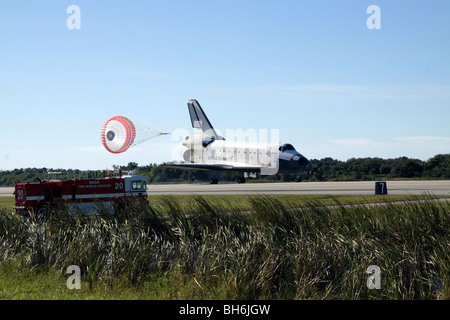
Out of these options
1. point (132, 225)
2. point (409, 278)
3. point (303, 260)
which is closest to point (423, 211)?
point (409, 278)

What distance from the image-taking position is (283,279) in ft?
40.7

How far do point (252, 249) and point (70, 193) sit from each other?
1535cm

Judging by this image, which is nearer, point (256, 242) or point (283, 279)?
point (283, 279)

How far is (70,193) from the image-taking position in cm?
2614

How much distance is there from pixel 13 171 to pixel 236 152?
64.2m

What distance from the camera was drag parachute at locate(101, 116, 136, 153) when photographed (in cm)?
2936

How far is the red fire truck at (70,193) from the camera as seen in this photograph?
25.2 meters

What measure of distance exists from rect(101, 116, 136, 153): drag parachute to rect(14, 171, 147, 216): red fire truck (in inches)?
112

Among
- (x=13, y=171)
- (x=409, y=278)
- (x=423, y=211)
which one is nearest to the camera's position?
(x=409, y=278)

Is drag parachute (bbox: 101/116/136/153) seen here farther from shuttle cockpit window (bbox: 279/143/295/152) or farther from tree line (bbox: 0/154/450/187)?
tree line (bbox: 0/154/450/187)

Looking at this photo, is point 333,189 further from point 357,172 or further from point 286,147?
point 357,172

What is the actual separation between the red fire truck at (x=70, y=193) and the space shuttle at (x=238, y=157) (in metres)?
26.9

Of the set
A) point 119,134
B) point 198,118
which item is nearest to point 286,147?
point 198,118
